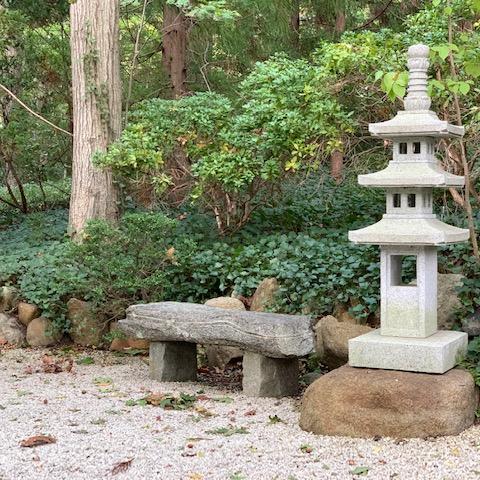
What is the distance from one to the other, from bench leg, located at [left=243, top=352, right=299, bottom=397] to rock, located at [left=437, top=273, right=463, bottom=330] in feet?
3.97

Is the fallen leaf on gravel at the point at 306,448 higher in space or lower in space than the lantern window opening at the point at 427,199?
lower

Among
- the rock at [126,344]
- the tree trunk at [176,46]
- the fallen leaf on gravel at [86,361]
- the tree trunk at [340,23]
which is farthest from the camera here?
the tree trunk at [340,23]

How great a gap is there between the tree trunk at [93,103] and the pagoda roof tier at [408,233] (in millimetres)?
4076

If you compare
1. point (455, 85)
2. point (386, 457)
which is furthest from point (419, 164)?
point (386, 457)

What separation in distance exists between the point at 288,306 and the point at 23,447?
289 centimetres

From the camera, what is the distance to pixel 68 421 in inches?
216

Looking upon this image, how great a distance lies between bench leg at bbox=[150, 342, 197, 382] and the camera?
6.66 meters

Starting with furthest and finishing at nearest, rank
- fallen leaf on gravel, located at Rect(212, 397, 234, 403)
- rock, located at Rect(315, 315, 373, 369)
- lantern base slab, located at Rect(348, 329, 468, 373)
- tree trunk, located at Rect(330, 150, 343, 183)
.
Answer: tree trunk, located at Rect(330, 150, 343, 183)
rock, located at Rect(315, 315, 373, 369)
fallen leaf on gravel, located at Rect(212, 397, 234, 403)
lantern base slab, located at Rect(348, 329, 468, 373)

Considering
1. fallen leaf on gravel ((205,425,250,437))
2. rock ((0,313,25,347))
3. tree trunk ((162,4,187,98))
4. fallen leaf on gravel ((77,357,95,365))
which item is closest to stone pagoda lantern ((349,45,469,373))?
fallen leaf on gravel ((205,425,250,437))

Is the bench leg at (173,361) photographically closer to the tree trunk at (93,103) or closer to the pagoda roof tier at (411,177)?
the pagoda roof tier at (411,177)

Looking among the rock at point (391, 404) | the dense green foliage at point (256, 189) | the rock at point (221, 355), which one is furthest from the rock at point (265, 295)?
the rock at point (391, 404)

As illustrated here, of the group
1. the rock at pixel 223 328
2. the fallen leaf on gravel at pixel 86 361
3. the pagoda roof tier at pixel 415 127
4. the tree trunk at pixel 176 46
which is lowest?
the fallen leaf on gravel at pixel 86 361

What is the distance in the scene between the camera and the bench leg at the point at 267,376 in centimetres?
606

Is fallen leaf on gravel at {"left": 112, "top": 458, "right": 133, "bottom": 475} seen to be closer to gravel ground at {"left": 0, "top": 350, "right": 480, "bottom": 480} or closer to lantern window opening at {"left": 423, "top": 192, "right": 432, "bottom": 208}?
gravel ground at {"left": 0, "top": 350, "right": 480, "bottom": 480}
